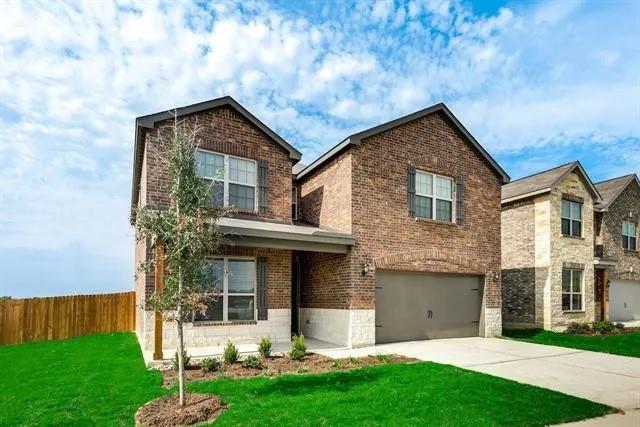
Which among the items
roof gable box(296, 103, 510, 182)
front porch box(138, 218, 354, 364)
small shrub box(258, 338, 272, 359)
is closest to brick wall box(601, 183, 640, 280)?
roof gable box(296, 103, 510, 182)

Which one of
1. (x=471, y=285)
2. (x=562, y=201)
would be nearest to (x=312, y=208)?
(x=471, y=285)

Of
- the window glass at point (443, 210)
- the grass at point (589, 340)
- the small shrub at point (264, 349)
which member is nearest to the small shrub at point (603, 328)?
the grass at point (589, 340)

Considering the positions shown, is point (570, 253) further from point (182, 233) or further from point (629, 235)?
point (182, 233)

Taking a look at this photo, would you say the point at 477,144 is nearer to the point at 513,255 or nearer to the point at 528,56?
the point at 528,56

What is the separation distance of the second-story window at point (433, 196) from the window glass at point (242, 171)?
17.4ft

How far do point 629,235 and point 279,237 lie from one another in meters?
21.8

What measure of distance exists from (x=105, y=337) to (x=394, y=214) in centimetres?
1049

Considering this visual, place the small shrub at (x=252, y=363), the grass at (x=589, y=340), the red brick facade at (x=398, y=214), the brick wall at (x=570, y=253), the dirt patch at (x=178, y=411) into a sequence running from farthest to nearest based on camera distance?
the brick wall at (x=570, y=253), the grass at (x=589, y=340), the red brick facade at (x=398, y=214), the small shrub at (x=252, y=363), the dirt patch at (x=178, y=411)

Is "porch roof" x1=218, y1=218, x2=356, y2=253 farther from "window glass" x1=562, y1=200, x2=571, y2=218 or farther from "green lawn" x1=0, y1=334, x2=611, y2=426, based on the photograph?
"window glass" x1=562, y1=200, x2=571, y2=218

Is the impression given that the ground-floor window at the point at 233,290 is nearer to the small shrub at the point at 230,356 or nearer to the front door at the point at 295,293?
the small shrub at the point at 230,356

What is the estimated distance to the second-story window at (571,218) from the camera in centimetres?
1970

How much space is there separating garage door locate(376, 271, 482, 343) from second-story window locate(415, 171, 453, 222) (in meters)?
2.02

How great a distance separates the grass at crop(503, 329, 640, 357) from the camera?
13742 millimetres

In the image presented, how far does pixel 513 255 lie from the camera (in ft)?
66.4
